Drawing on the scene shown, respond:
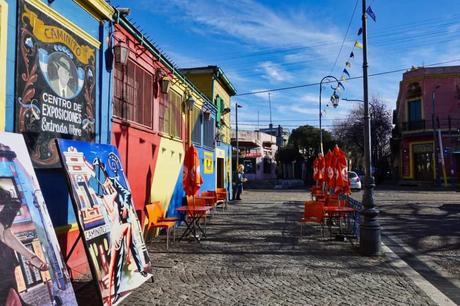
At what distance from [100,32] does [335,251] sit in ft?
20.3

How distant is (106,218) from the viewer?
5.46 meters

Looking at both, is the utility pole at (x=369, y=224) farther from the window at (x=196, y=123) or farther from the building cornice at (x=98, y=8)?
the window at (x=196, y=123)

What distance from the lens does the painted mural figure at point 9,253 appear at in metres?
3.35

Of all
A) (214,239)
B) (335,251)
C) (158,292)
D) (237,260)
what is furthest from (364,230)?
(158,292)

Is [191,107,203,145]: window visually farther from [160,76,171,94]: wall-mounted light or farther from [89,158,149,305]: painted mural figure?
[89,158,149,305]: painted mural figure

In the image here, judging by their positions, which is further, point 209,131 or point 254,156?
point 254,156

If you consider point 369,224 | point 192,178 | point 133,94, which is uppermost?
point 133,94

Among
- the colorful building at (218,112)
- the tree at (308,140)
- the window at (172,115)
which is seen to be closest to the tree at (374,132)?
the tree at (308,140)

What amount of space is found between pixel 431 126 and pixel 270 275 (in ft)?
135

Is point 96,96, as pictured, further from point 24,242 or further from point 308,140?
point 308,140

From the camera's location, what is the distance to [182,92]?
14219 millimetres

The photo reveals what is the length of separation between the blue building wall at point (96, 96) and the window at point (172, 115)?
3.88m

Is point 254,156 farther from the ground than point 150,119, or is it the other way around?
point 254,156

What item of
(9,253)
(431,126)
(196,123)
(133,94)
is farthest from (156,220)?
(431,126)
